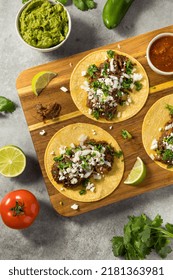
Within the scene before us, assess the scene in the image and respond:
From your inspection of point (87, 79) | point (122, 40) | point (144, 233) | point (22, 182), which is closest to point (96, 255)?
point (144, 233)

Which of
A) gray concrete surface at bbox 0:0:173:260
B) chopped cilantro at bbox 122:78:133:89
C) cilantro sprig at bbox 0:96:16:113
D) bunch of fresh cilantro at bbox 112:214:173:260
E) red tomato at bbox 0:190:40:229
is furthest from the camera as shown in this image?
gray concrete surface at bbox 0:0:173:260

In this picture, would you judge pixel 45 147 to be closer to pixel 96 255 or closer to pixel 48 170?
pixel 48 170

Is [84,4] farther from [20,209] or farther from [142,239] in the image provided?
[142,239]

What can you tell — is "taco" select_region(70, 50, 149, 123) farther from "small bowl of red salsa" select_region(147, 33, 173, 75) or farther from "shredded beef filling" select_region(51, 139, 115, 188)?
"shredded beef filling" select_region(51, 139, 115, 188)

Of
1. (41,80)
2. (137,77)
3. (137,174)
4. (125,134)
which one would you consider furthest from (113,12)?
(137,174)

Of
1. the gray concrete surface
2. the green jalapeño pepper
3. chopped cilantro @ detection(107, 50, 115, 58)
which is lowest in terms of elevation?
the gray concrete surface

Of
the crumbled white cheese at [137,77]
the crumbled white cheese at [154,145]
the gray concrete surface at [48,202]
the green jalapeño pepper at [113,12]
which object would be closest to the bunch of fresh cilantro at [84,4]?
the gray concrete surface at [48,202]

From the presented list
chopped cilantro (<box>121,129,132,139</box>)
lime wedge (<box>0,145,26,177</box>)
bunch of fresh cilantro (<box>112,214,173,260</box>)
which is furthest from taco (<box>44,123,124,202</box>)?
bunch of fresh cilantro (<box>112,214,173,260</box>)
